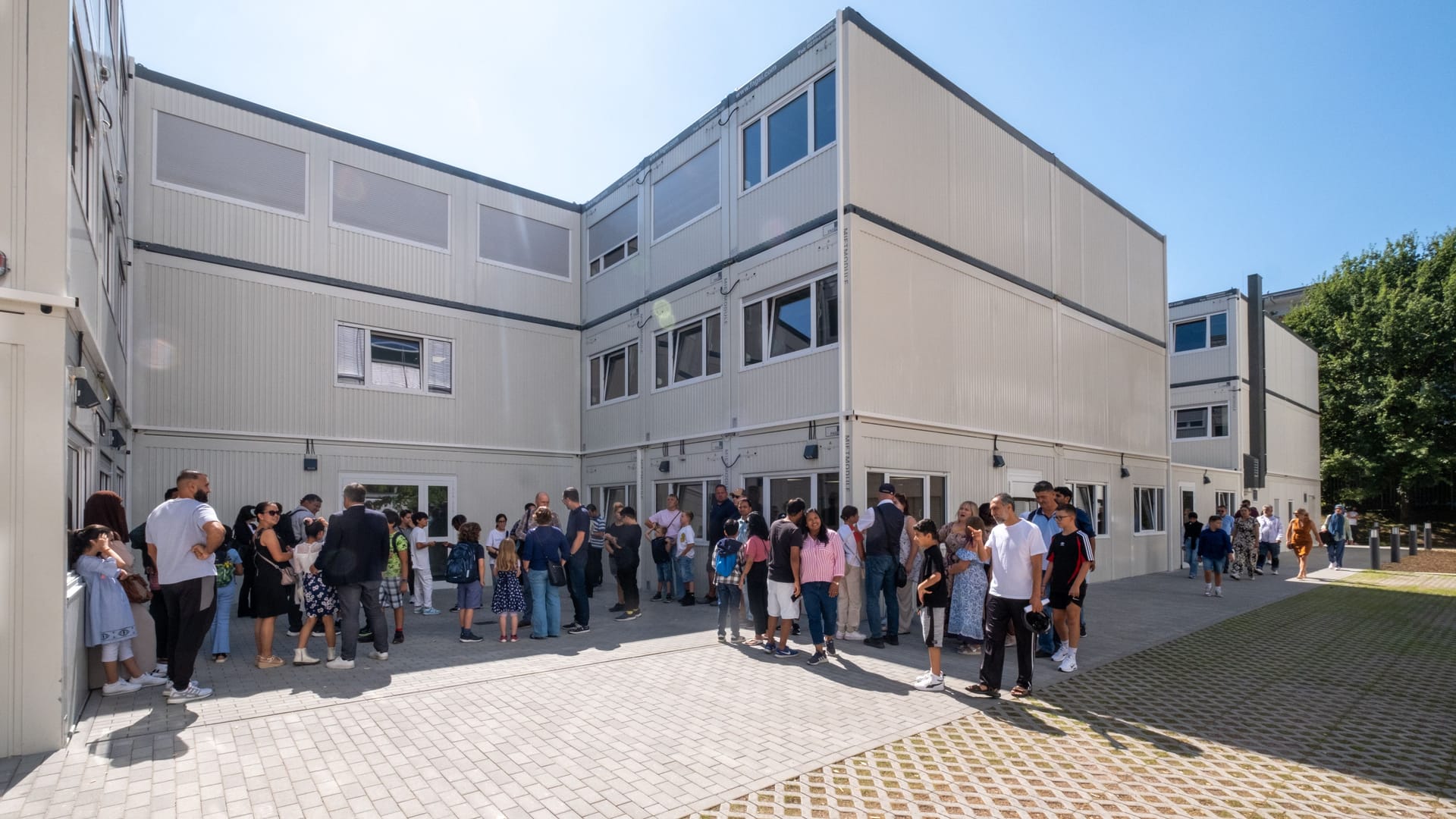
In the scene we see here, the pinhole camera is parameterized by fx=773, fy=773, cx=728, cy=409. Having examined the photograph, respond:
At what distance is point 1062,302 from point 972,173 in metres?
3.88

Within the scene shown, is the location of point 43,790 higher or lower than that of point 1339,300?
lower

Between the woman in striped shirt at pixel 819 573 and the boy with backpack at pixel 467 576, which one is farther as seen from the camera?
the boy with backpack at pixel 467 576

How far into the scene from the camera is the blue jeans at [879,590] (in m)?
8.86

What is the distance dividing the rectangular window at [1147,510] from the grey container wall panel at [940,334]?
4501 millimetres

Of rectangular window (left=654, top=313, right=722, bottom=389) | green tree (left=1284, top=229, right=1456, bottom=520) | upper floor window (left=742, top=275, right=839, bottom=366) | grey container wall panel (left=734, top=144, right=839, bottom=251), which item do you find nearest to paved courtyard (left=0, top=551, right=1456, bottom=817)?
upper floor window (left=742, top=275, right=839, bottom=366)

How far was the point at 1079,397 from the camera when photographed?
16156 mm

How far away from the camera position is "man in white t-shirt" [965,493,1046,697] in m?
6.44

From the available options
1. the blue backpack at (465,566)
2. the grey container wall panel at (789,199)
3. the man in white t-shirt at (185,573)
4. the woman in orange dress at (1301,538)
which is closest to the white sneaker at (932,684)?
the blue backpack at (465,566)

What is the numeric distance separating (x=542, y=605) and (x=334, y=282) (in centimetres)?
823

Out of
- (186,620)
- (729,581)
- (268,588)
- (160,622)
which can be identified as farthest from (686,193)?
(186,620)

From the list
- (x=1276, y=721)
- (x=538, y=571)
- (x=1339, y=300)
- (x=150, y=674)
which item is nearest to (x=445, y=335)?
(x=538, y=571)

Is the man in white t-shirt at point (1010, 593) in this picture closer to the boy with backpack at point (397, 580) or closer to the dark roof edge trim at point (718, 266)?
the dark roof edge trim at point (718, 266)

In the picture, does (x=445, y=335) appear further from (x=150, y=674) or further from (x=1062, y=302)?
(x=1062, y=302)

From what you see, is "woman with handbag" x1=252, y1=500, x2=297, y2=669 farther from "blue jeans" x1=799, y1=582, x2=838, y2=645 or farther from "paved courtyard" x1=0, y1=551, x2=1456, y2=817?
"blue jeans" x1=799, y1=582, x2=838, y2=645
